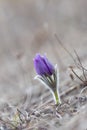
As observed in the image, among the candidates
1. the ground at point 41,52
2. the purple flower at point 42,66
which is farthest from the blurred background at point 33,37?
the purple flower at point 42,66

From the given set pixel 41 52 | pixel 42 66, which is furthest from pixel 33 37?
pixel 42 66

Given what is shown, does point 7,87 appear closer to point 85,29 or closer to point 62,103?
point 85,29

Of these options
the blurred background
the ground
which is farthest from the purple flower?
the blurred background

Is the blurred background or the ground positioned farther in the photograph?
the blurred background

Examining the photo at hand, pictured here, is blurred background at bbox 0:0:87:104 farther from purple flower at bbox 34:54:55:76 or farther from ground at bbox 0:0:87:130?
purple flower at bbox 34:54:55:76

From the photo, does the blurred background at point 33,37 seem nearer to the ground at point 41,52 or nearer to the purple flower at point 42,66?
the ground at point 41,52

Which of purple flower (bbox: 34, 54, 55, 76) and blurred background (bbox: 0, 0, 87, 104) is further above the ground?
blurred background (bbox: 0, 0, 87, 104)
